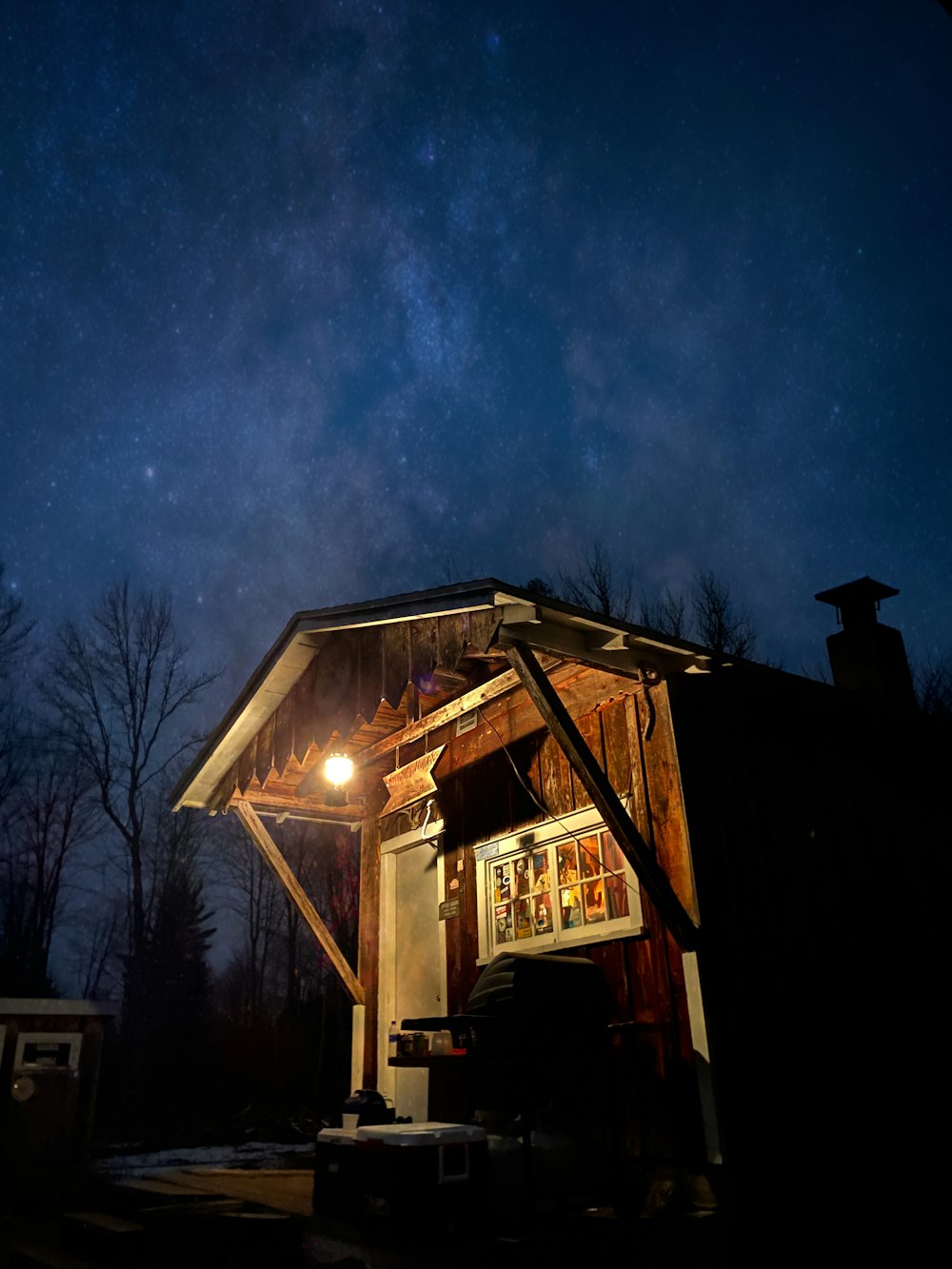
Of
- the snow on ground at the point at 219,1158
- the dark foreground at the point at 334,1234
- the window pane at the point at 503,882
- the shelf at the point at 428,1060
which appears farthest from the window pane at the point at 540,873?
the snow on ground at the point at 219,1158

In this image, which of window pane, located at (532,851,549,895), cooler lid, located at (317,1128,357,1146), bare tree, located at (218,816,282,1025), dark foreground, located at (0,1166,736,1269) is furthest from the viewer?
bare tree, located at (218,816,282,1025)

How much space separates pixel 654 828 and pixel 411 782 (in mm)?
3701

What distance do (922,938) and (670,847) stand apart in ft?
9.84

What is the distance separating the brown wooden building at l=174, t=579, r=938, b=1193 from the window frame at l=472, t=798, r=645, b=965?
2 centimetres

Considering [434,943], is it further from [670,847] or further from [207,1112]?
[207,1112]

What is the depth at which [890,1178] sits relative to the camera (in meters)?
5.96

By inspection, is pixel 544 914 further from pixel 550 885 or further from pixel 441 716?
pixel 441 716

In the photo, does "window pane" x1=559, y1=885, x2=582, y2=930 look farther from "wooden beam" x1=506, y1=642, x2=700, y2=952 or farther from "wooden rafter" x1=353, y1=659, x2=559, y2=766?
"wooden rafter" x1=353, y1=659, x2=559, y2=766

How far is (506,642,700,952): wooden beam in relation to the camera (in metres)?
5.50

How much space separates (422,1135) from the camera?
4723 millimetres

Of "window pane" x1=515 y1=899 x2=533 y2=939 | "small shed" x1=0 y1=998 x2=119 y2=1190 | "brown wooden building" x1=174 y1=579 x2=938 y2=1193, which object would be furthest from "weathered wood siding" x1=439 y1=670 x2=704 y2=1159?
"small shed" x1=0 y1=998 x2=119 y2=1190

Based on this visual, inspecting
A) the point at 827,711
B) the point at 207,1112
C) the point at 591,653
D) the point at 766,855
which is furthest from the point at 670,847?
the point at 207,1112

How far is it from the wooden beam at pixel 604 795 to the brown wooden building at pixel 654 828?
0.02 m

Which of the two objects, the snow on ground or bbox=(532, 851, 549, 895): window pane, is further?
the snow on ground
